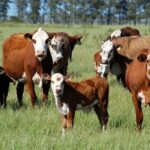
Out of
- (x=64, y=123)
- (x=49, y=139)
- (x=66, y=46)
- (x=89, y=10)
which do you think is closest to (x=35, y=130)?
(x=64, y=123)

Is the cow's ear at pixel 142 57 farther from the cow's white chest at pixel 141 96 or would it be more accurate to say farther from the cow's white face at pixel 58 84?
the cow's white face at pixel 58 84

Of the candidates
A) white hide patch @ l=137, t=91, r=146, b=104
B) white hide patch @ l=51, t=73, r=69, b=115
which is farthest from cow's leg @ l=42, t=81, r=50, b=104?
white hide patch @ l=137, t=91, r=146, b=104

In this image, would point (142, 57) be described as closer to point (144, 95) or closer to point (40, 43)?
point (144, 95)

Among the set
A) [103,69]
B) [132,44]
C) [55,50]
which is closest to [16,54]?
[55,50]

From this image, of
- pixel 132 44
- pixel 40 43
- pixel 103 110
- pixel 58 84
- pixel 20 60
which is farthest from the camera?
pixel 132 44

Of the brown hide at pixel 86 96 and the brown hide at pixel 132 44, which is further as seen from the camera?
the brown hide at pixel 132 44

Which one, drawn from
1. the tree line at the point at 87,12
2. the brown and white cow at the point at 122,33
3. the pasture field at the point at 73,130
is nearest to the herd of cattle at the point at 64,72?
the pasture field at the point at 73,130

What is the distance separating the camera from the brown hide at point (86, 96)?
315 inches

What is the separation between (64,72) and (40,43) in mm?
1486

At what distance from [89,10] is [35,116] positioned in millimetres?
98640

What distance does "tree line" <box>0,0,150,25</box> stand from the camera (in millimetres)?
106812

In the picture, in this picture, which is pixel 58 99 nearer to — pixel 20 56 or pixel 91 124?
pixel 91 124

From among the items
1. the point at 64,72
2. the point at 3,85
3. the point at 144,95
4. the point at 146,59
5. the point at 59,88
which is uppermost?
the point at 146,59

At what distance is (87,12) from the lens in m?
107
